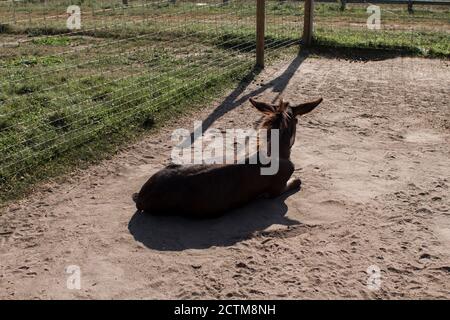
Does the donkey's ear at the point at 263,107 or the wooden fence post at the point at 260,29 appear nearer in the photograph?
the donkey's ear at the point at 263,107

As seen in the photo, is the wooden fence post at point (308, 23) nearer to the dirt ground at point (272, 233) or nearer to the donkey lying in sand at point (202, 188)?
the dirt ground at point (272, 233)

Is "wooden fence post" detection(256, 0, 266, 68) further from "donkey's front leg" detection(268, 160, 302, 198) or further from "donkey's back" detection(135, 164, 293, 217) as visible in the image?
"donkey's back" detection(135, 164, 293, 217)

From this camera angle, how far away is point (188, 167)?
15.5 feet

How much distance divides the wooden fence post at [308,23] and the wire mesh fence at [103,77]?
8.6 inches

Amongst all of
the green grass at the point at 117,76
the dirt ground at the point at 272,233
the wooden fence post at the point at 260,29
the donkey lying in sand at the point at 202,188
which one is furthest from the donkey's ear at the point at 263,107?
the wooden fence post at the point at 260,29

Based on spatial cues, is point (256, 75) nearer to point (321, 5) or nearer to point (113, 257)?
point (113, 257)

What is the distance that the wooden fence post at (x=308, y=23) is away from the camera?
11.4 m

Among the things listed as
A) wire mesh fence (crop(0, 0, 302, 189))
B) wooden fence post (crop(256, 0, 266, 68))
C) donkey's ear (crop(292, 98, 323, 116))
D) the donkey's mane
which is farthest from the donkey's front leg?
wooden fence post (crop(256, 0, 266, 68))

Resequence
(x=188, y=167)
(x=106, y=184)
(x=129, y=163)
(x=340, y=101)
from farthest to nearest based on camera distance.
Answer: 1. (x=340, y=101)
2. (x=129, y=163)
3. (x=106, y=184)
4. (x=188, y=167)

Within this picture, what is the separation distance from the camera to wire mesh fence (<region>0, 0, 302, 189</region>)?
20.5ft

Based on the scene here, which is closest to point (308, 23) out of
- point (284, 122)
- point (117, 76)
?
point (117, 76)

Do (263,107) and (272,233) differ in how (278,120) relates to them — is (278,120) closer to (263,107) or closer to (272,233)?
(263,107)
